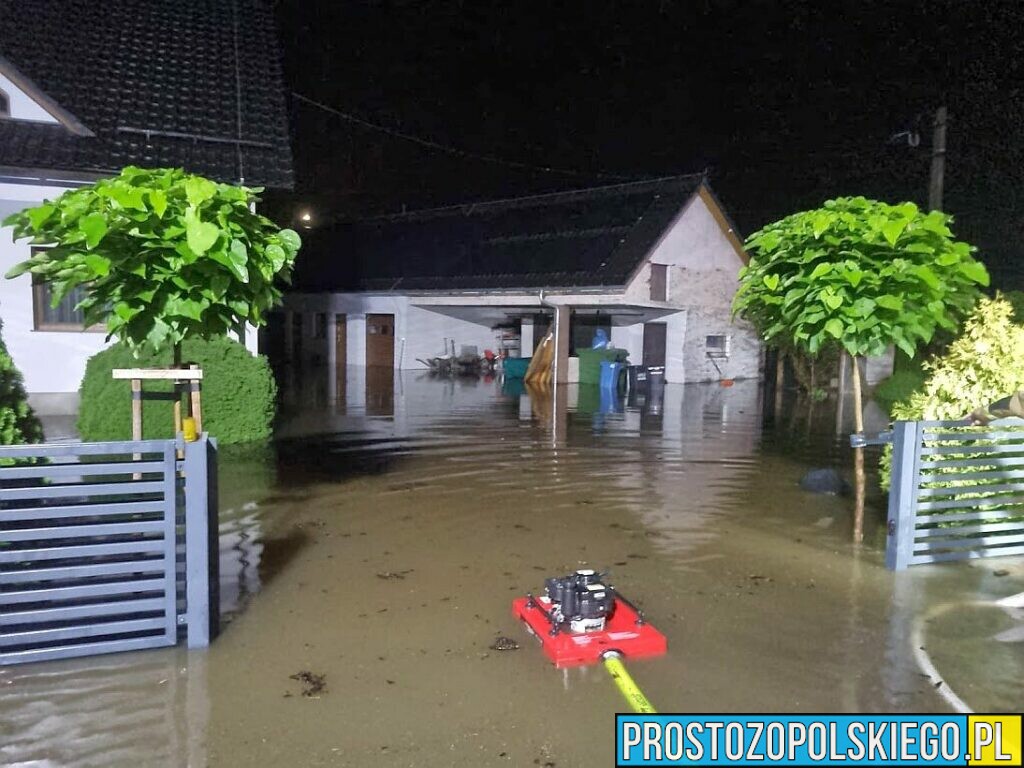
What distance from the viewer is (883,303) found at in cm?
581

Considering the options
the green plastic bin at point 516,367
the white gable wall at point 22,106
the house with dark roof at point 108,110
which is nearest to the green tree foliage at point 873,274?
the house with dark roof at point 108,110

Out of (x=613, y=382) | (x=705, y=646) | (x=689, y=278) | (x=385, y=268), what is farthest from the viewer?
(x=385, y=268)

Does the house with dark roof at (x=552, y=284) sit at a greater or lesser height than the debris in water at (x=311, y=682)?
greater

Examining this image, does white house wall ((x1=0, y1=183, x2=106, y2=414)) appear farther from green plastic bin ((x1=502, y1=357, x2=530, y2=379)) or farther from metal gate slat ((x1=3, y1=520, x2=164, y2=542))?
green plastic bin ((x1=502, y1=357, x2=530, y2=379))

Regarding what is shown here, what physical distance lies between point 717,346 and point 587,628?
2091 centimetres

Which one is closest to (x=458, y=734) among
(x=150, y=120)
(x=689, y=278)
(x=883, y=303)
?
(x=883, y=303)

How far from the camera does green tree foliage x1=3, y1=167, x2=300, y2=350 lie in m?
4.41

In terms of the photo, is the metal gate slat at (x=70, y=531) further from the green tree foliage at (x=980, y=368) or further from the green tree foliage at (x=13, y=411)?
the green tree foliage at (x=980, y=368)

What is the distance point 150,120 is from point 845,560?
41.1ft

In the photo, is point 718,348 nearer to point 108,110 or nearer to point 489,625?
point 108,110

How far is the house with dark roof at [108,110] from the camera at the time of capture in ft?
38.3

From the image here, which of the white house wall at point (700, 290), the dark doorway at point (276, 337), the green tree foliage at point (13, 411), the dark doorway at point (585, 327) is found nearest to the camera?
the green tree foliage at point (13, 411)

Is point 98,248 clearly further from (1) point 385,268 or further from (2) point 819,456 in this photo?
(1) point 385,268

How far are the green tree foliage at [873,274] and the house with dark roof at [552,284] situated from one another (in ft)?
44.9
